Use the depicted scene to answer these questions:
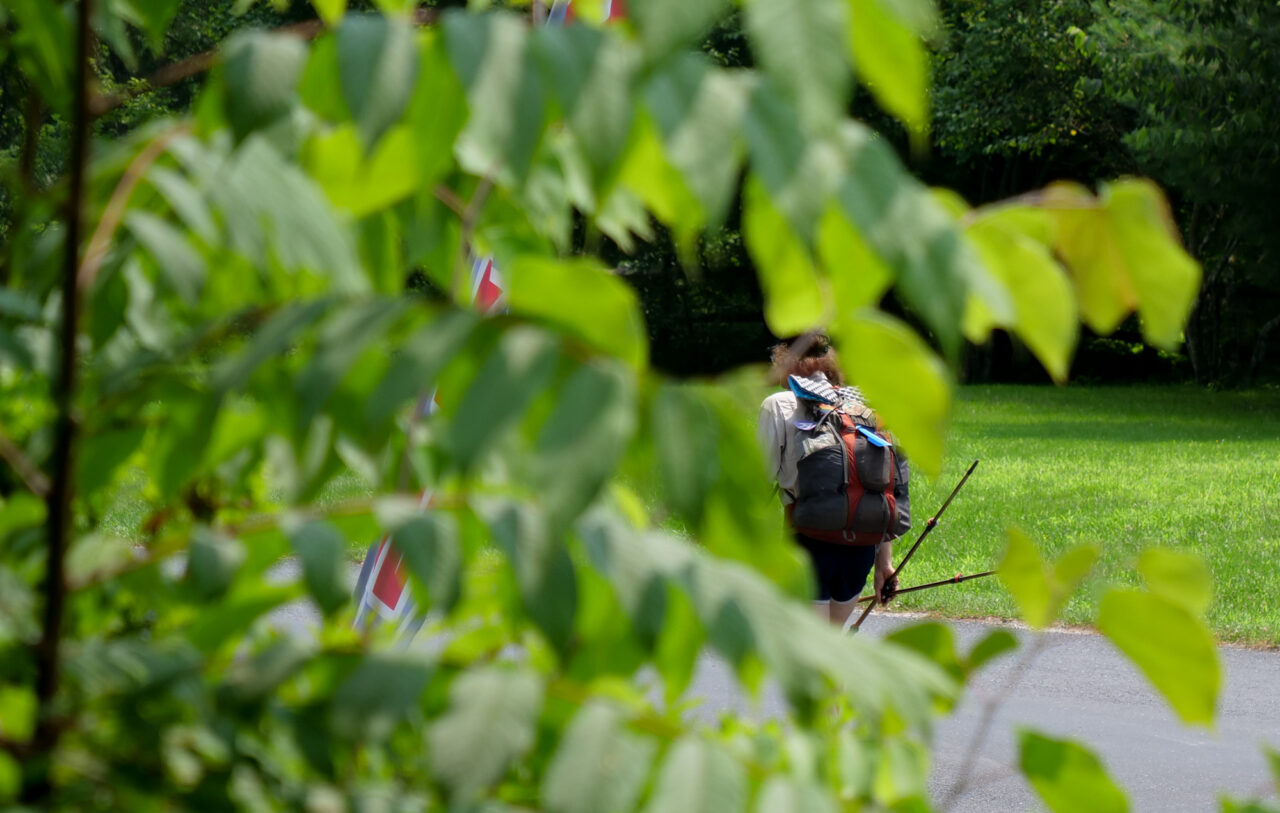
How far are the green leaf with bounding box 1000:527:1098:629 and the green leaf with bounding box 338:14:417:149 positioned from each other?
0.65 meters

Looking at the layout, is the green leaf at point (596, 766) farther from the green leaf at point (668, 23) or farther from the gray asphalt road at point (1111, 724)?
the gray asphalt road at point (1111, 724)

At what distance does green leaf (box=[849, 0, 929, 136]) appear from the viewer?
0.84 m

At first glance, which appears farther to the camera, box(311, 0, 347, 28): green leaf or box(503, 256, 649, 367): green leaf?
box(311, 0, 347, 28): green leaf

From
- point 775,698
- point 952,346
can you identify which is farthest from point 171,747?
point 775,698

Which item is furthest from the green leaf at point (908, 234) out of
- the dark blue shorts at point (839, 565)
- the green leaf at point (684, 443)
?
the dark blue shorts at point (839, 565)

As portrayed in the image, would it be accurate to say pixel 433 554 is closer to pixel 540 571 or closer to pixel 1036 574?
pixel 540 571

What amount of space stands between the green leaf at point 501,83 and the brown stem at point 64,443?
25cm

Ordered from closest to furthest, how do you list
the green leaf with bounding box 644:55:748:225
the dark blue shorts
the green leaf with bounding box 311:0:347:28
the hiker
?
the green leaf with bounding box 644:55:748:225, the green leaf with bounding box 311:0:347:28, the hiker, the dark blue shorts

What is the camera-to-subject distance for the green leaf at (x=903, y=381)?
937mm

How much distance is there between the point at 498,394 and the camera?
2.74 feet

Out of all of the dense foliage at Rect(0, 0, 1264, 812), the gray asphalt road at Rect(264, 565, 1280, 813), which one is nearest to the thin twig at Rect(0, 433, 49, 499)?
the dense foliage at Rect(0, 0, 1264, 812)

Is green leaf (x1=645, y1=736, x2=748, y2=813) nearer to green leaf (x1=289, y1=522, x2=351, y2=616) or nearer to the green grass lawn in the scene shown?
green leaf (x1=289, y1=522, x2=351, y2=616)

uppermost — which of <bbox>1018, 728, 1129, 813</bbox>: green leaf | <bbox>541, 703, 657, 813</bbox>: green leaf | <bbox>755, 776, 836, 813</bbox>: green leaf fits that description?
<bbox>541, 703, 657, 813</bbox>: green leaf

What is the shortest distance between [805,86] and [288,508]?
47 centimetres
